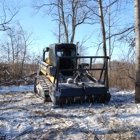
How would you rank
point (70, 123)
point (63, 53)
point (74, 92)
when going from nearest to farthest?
1. point (70, 123)
2. point (74, 92)
3. point (63, 53)

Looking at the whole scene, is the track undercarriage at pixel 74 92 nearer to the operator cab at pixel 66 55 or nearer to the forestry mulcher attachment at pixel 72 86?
the forestry mulcher attachment at pixel 72 86

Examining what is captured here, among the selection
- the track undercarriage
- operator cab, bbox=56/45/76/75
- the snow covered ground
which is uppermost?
operator cab, bbox=56/45/76/75

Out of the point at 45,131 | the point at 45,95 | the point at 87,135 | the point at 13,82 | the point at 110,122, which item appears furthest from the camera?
the point at 13,82

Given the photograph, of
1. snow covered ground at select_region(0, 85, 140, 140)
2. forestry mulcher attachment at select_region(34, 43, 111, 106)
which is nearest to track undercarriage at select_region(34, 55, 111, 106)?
forestry mulcher attachment at select_region(34, 43, 111, 106)

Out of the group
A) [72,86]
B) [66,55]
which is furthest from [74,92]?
[66,55]

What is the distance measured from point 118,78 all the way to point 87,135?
11.3 metres

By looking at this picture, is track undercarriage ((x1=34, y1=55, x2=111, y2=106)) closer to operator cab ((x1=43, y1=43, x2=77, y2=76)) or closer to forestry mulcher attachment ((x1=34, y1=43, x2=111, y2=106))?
forestry mulcher attachment ((x1=34, y1=43, x2=111, y2=106))

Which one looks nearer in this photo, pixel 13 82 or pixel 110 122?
pixel 110 122

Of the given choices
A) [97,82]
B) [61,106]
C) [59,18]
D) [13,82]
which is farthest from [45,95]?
[59,18]

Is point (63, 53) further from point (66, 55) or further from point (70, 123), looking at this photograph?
point (70, 123)

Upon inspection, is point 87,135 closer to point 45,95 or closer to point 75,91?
point 75,91

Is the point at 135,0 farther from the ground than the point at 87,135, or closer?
farther from the ground

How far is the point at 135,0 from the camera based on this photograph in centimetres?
619

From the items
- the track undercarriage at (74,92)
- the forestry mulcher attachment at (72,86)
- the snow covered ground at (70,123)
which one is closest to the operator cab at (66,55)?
the forestry mulcher attachment at (72,86)
